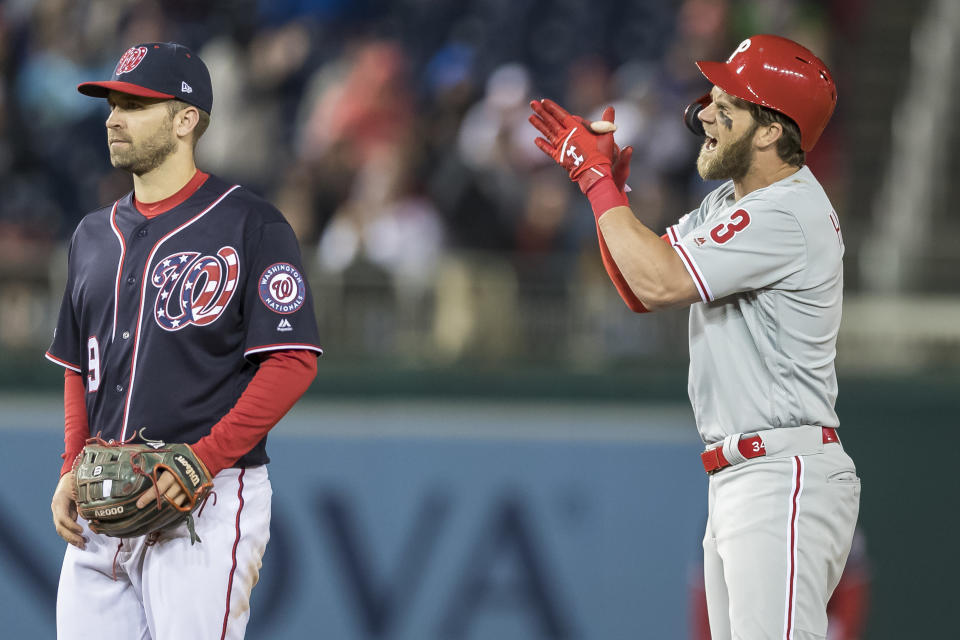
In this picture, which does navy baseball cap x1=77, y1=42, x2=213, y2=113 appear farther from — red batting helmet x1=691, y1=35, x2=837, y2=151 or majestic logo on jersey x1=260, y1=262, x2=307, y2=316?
red batting helmet x1=691, y1=35, x2=837, y2=151

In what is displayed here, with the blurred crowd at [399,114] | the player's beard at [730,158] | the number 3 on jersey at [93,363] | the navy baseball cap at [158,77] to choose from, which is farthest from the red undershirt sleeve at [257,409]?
the blurred crowd at [399,114]

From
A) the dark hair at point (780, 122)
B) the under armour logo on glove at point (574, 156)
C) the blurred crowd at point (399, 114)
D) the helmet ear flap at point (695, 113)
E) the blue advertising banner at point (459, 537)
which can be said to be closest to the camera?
the dark hair at point (780, 122)

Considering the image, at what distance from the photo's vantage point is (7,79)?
795 cm

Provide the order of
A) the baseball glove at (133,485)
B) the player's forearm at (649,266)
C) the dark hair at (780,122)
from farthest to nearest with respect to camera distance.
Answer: the dark hair at (780,122)
the player's forearm at (649,266)
the baseball glove at (133,485)

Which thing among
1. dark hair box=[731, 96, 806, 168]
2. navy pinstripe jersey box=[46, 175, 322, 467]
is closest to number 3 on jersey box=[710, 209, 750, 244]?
dark hair box=[731, 96, 806, 168]

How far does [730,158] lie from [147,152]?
1473mm

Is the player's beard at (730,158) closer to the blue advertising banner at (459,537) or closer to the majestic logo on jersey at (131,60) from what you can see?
the majestic logo on jersey at (131,60)

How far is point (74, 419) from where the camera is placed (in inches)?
127

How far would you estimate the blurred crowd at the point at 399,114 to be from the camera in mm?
6805

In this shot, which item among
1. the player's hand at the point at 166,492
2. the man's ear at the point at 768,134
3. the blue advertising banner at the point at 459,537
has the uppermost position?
the man's ear at the point at 768,134

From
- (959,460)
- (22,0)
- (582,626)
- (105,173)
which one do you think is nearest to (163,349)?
(582,626)

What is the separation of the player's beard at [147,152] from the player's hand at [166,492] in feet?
2.63

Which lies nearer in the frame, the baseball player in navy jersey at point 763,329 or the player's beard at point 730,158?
the baseball player in navy jersey at point 763,329

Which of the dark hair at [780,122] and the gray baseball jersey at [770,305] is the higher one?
the dark hair at [780,122]
